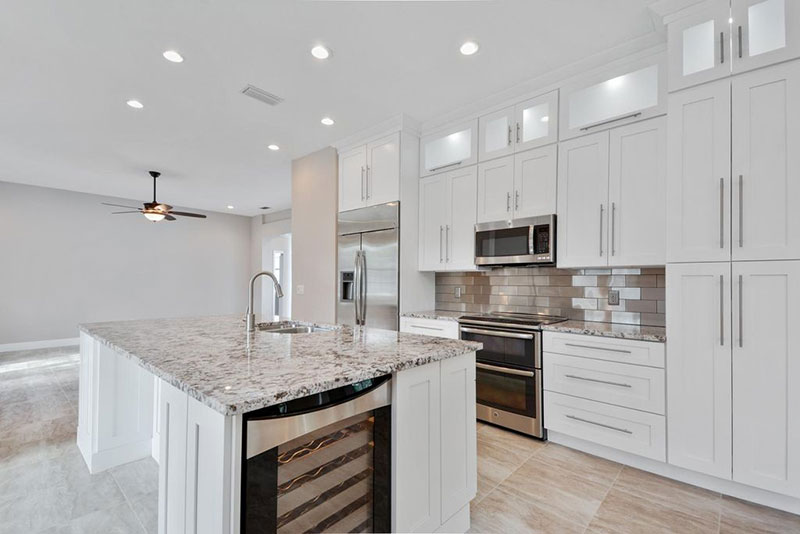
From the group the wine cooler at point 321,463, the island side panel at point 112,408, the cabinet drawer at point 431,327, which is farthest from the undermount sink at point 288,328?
the wine cooler at point 321,463

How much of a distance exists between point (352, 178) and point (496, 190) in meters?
1.66

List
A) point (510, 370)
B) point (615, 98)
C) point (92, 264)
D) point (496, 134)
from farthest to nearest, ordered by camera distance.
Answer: point (92, 264), point (496, 134), point (510, 370), point (615, 98)

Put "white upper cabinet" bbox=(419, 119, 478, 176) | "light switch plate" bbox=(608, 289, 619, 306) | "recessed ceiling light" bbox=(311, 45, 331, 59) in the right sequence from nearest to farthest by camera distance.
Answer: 1. "recessed ceiling light" bbox=(311, 45, 331, 59)
2. "light switch plate" bbox=(608, 289, 619, 306)
3. "white upper cabinet" bbox=(419, 119, 478, 176)

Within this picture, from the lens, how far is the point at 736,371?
6.49ft

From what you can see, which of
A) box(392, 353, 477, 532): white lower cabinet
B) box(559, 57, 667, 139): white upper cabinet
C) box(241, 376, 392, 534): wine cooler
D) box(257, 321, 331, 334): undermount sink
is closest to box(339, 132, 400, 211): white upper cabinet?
box(559, 57, 667, 139): white upper cabinet

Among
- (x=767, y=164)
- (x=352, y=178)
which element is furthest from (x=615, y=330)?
(x=352, y=178)

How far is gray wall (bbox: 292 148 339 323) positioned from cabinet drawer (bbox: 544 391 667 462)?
2.46 meters

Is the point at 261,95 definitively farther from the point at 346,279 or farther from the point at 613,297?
the point at 613,297

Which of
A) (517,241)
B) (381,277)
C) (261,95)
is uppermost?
(261,95)

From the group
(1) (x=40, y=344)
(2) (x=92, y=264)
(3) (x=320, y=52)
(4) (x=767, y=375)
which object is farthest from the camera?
(2) (x=92, y=264)

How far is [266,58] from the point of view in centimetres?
263

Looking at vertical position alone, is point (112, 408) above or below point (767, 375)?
below

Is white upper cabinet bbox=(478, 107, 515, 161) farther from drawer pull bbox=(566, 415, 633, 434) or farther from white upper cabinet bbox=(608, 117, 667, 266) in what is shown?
drawer pull bbox=(566, 415, 633, 434)

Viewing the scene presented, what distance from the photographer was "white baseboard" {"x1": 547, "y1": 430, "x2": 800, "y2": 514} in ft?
6.30
